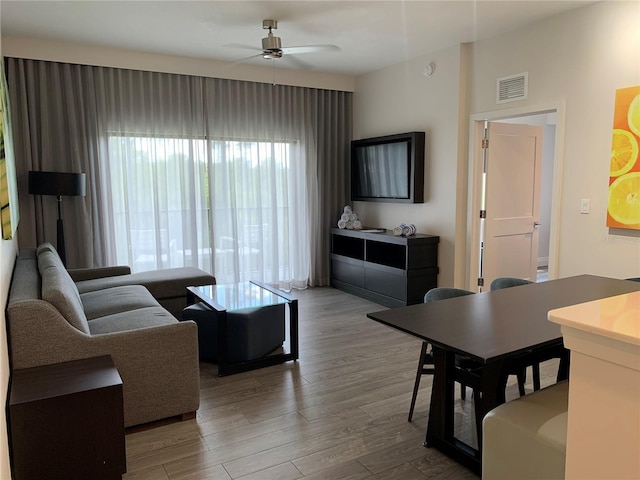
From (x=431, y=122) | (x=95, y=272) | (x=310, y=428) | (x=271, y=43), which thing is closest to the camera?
(x=310, y=428)

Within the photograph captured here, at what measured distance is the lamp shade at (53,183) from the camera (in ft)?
14.3

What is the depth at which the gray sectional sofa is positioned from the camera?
7.64ft

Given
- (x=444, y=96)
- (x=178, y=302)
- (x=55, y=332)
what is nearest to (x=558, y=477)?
(x=55, y=332)

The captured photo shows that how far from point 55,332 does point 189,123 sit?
3.53 meters

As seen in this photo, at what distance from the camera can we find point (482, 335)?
76.6 inches

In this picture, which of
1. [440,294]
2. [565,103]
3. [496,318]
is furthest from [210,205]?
[496,318]

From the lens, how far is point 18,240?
4.66 meters

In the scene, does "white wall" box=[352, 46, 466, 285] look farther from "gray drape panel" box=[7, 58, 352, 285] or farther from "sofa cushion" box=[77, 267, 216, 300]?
"sofa cushion" box=[77, 267, 216, 300]

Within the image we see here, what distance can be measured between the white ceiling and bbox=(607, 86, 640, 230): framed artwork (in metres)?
0.89

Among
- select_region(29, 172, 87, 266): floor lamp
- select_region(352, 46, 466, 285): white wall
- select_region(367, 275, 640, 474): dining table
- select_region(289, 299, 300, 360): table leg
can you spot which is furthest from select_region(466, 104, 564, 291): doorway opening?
select_region(29, 172, 87, 266): floor lamp

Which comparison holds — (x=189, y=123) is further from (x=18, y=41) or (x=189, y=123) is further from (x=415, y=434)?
(x=415, y=434)

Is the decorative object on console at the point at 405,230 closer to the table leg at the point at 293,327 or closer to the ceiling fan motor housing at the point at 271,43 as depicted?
the table leg at the point at 293,327

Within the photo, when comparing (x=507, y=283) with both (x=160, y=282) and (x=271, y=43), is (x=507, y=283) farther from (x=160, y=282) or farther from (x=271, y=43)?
(x=160, y=282)

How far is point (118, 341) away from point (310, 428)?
1.15 m
